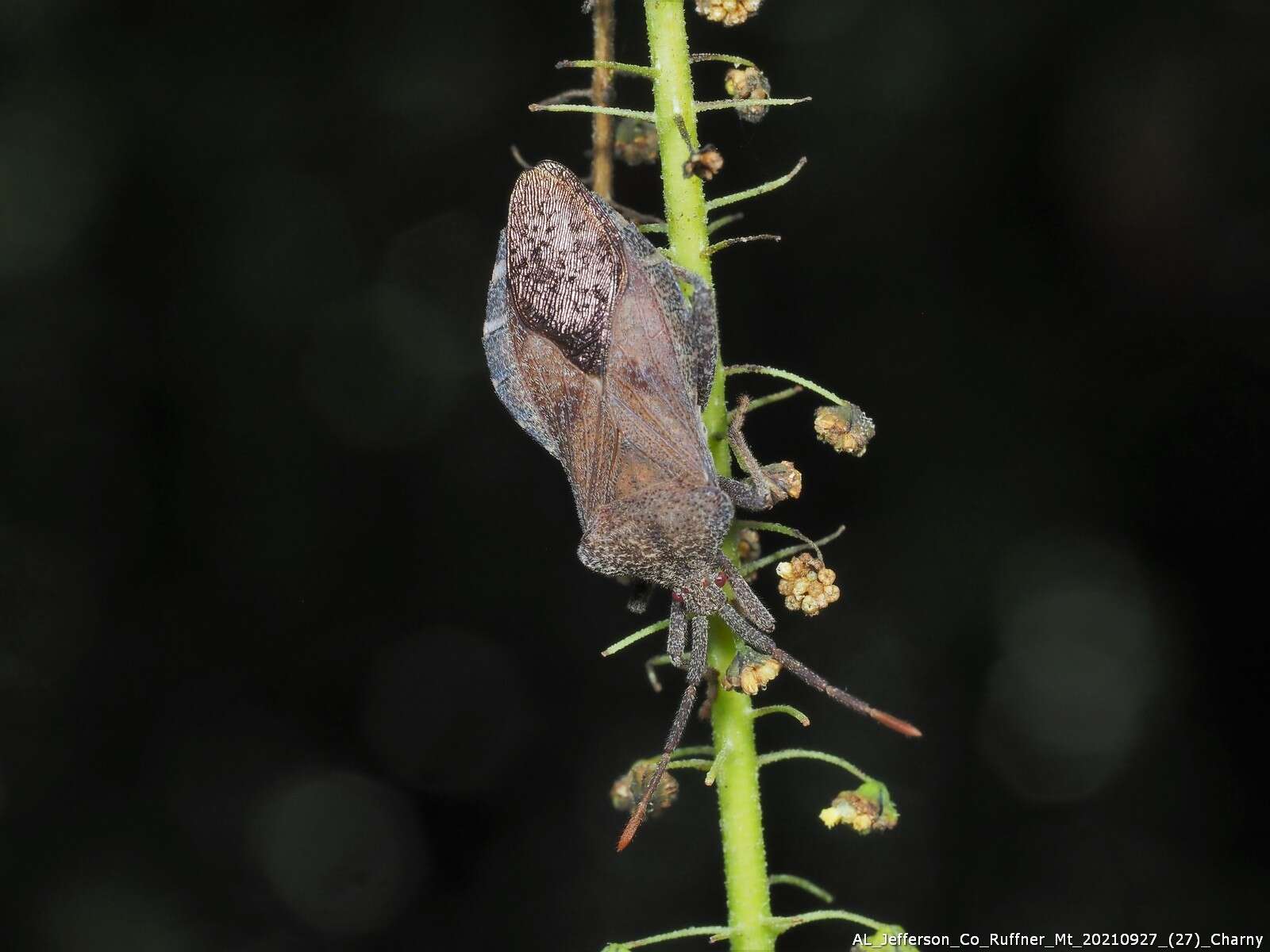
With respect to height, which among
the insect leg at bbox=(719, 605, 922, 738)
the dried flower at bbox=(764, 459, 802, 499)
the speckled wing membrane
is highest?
the speckled wing membrane

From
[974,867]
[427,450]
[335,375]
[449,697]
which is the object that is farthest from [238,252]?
[974,867]

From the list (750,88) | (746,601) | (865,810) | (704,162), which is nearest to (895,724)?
(865,810)

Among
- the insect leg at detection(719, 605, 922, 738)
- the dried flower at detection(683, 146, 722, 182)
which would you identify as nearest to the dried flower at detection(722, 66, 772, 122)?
the dried flower at detection(683, 146, 722, 182)

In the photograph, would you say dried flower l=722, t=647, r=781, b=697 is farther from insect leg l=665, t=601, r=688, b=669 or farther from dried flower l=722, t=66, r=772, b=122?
dried flower l=722, t=66, r=772, b=122

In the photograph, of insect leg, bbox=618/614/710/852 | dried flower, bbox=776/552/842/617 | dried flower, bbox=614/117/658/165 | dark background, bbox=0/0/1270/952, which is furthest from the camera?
dark background, bbox=0/0/1270/952

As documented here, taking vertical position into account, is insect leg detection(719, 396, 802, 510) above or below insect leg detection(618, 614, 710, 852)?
above

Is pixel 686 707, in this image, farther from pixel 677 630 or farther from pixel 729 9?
pixel 729 9

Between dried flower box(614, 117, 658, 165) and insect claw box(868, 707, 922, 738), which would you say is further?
dried flower box(614, 117, 658, 165)

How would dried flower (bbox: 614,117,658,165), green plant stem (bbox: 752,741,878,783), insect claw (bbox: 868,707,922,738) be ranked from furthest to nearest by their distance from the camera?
dried flower (bbox: 614,117,658,165)
insect claw (bbox: 868,707,922,738)
green plant stem (bbox: 752,741,878,783)
